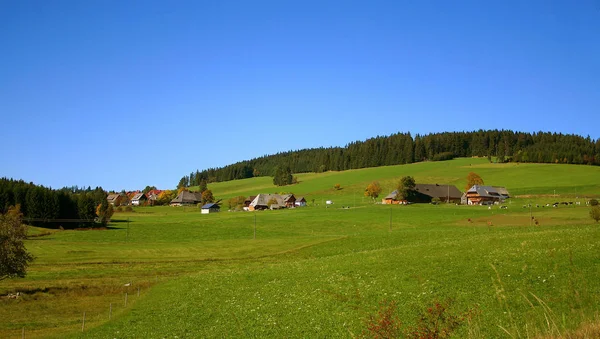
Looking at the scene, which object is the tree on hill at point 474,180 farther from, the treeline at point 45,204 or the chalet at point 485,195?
the treeline at point 45,204

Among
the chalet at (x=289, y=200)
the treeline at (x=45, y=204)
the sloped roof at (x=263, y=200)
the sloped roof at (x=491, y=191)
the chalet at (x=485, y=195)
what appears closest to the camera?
the treeline at (x=45, y=204)

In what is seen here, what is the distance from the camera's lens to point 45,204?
113 meters

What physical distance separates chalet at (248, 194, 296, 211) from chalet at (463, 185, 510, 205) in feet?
199

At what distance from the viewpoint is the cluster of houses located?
445ft

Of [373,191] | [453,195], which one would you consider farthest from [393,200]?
[453,195]

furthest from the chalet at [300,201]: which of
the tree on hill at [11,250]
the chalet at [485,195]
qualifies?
the tree on hill at [11,250]

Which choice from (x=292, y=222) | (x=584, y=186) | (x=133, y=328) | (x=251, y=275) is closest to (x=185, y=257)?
(x=251, y=275)

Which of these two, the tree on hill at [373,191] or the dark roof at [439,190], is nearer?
the dark roof at [439,190]

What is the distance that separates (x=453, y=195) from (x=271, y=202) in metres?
60.0

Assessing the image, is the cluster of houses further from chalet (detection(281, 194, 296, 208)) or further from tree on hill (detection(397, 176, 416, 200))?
chalet (detection(281, 194, 296, 208))

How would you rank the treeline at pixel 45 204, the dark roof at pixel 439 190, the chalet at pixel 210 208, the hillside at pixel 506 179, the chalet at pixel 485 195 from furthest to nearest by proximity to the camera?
the chalet at pixel 210 208 → the dark roof at pixel 439 190 → the hillside at pixel 506 179 → the chalet at pixel 485 195 → the treeline at pixel 45 204

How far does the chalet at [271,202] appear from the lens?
167 meters

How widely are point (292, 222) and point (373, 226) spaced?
21899 mm

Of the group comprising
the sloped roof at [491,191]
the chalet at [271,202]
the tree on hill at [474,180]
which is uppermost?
the tree on hill at [474,180]
